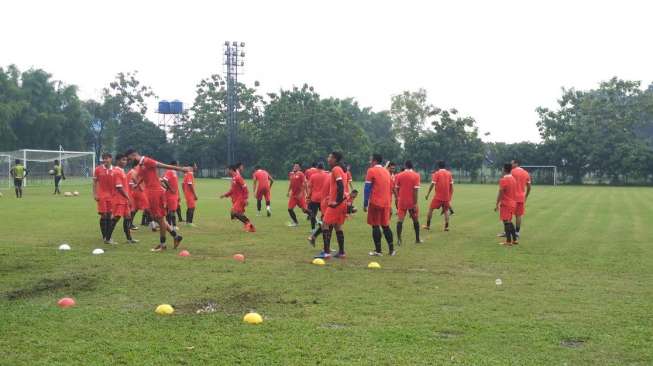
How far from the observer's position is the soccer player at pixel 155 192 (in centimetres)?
1194

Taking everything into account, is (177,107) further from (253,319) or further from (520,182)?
(253,319)

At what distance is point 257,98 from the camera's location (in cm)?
8175

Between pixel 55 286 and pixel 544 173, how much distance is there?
6783 centimetres

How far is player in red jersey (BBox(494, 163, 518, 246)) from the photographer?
13.7 m

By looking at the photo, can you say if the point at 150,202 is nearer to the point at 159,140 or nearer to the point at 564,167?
the point at 564,167

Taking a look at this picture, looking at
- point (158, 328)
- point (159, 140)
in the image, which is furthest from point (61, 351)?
point (159, 140)

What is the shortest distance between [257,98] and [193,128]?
32.7ft

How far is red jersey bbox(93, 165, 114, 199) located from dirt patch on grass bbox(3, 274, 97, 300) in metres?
4.31

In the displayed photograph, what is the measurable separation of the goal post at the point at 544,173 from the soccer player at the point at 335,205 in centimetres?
6176

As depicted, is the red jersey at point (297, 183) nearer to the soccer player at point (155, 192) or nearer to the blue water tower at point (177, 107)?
the soccer player at point (155, 192)

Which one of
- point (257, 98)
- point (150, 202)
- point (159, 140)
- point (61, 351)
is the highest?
point (257, 98)

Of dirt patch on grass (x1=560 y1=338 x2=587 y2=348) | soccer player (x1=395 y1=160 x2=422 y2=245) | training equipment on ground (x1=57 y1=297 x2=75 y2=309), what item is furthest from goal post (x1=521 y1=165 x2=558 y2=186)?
training equipment on ground (x1=57 y1=297 x2=75 y2=309)

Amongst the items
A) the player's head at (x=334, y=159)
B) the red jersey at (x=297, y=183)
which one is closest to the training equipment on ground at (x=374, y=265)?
the player's head at (x=334, y=159)

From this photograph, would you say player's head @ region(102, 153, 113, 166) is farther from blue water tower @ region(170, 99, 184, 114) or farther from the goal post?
blue water tower @ region(170, 99, 184, 114)
